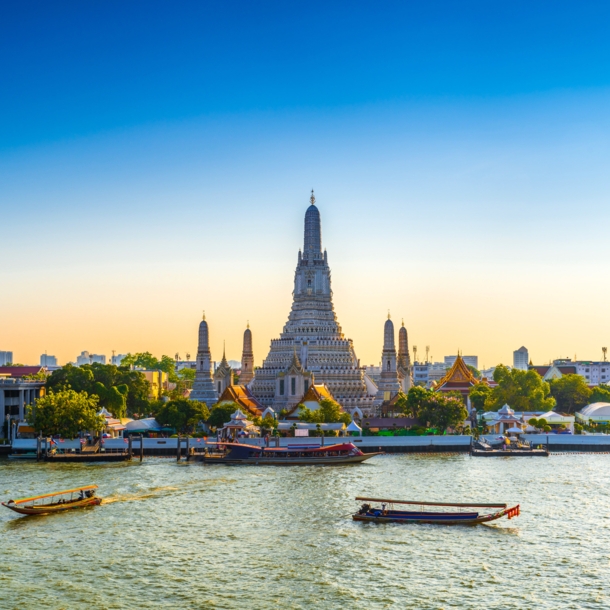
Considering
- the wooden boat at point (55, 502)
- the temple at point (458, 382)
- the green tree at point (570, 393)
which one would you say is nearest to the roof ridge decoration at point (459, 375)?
the temple at point (458, 382)

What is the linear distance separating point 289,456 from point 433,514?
3014 centimetres

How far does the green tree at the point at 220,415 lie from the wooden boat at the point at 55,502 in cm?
3827

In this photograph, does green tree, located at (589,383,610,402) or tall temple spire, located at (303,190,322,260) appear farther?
green tree, located at (589,383,610,402)

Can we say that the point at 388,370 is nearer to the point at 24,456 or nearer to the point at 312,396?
the point at 312,396

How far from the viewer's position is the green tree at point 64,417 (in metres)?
84.6

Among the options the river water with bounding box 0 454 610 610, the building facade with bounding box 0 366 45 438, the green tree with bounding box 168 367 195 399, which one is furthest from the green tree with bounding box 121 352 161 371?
the river water with bounding box 0 454 610 610

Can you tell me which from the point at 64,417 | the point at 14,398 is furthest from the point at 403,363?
the point at 64,417

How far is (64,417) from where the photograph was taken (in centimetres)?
8469

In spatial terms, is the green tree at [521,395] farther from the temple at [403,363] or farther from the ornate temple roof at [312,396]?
the ornate temple roof at [312,396]

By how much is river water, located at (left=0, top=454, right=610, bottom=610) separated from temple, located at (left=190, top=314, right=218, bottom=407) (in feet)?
151

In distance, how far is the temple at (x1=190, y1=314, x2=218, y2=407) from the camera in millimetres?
115562

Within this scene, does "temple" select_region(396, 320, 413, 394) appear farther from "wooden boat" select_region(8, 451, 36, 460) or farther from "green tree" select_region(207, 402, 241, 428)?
"wooden boat" select_region(8, 451, 36, 460)

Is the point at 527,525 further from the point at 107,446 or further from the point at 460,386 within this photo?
the point at 460,386

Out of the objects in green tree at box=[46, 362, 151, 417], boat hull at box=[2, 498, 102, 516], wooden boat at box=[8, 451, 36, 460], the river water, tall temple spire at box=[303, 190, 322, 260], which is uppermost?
tall temple spire at box=[303, 190, 322, 260]
